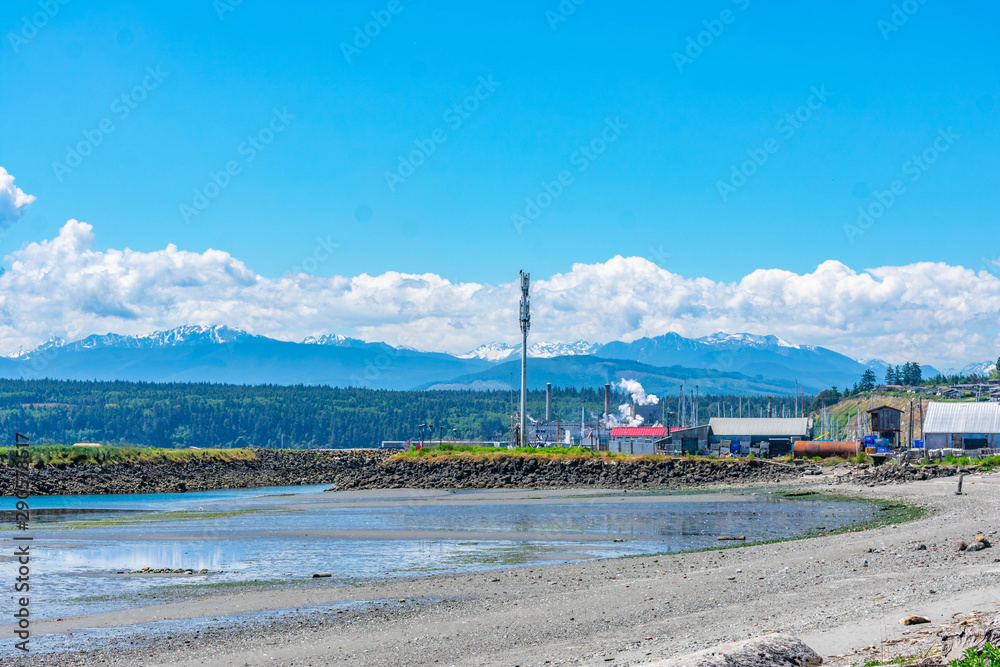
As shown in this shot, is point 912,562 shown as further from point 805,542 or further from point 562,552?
point 562,552

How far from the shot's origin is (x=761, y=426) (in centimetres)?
12075

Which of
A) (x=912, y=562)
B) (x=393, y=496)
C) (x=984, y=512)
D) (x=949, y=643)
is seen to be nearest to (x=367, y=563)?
(x=912, y=562)

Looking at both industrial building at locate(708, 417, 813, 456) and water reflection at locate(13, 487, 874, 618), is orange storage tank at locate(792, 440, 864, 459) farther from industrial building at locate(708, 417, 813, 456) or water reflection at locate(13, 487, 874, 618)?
water reflection at locate(13, 487, 874, 618)

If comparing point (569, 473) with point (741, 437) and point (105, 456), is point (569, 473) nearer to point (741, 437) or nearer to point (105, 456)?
point (741, 437)

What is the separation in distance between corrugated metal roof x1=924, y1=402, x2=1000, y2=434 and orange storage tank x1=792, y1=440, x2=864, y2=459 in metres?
9.63

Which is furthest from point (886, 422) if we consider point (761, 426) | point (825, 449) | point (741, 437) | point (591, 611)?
point (591, 611)

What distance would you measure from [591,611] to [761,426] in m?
108

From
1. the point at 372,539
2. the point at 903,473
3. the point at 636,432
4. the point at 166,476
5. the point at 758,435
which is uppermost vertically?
the point at 758,435

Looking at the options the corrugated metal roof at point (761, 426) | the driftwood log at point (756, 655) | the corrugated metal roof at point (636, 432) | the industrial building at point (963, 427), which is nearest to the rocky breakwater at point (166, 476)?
the corrugated metal roof at point (636, 432)

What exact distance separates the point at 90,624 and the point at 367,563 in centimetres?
1085

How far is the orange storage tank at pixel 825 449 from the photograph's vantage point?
98.4 meters

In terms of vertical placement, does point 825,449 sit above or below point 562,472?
above

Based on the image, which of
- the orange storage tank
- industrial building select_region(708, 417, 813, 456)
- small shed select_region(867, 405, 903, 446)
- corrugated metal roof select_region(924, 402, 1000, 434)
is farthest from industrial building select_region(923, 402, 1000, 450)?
industrial building select_region(708, 417, 813, 456)

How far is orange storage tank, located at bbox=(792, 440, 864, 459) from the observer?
98.4 meters
